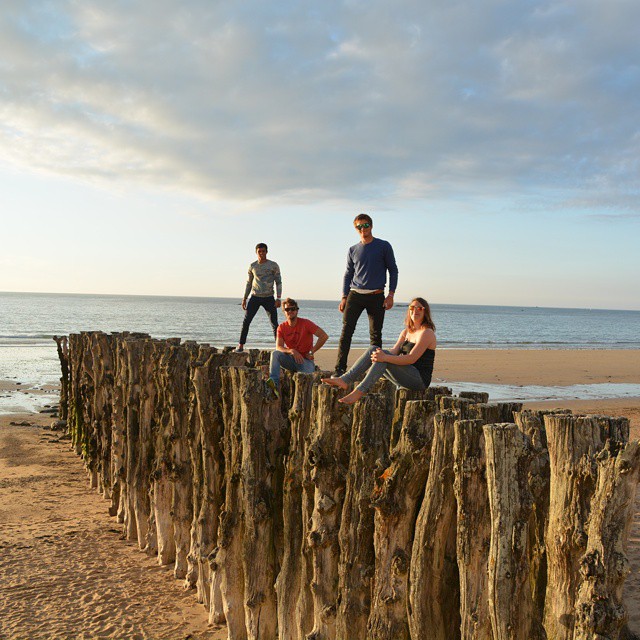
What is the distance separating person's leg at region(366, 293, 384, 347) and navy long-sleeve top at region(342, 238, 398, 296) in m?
0.13

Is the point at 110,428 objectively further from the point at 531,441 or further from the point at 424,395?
the point at 531,441

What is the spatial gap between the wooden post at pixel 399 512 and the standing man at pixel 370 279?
4.10m

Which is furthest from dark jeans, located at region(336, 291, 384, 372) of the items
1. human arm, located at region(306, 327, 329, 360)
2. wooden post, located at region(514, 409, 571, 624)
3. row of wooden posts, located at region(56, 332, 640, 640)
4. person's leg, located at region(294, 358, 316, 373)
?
wooden post, located at region(514, 409, 571, 624)

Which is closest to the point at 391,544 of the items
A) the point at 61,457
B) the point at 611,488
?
the point at 611,488

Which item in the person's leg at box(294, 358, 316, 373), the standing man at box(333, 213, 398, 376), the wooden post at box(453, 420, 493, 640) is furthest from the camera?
the standing man at box(333, 213, 398, 376)

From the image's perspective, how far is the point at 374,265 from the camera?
779 centimetres

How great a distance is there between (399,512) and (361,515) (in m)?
0.34

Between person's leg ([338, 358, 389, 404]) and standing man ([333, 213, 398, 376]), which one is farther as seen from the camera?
standing man ([333, 213, 398, 376])

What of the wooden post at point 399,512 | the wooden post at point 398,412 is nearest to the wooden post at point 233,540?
the wooden post at point 398,412

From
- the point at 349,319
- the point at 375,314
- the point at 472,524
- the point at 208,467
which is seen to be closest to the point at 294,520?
the point at 208,467

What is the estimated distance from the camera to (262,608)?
471 centimetres

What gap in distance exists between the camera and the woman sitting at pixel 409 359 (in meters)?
5.30

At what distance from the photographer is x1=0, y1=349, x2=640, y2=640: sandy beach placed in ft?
16.5

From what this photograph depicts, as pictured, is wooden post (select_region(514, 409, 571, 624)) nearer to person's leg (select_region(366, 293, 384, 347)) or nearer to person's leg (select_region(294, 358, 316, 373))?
person's leg (select_region(294, 358, 316, 373))
